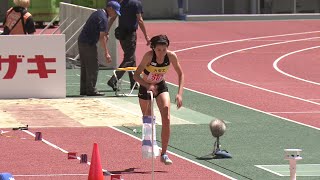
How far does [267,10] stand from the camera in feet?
161

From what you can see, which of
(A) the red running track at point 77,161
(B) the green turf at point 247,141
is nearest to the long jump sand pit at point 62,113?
(A) the red running track at point 77,161

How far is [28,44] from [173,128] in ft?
15.2

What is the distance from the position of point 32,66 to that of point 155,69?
7.80 metres

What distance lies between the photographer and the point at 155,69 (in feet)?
50.4

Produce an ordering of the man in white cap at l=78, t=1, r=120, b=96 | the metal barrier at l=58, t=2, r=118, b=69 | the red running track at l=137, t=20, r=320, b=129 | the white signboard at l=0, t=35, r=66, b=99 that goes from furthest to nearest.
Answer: the metal barrier at l=58, t=2, r=118, b=69 → the red running track at l=137, t=20, r=320, b=129 → the man in white cap at l=78, t=1, r=120, b=96 → the white signboard at l=0, t=35, r=66, b=99

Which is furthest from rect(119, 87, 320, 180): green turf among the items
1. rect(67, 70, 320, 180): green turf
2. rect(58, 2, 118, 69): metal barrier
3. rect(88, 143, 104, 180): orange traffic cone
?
rect(58, 2, 118, 69): metal barrier

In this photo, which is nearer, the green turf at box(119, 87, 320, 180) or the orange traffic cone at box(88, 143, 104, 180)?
the orange traffic cone at box(88, 143, 104, 180)

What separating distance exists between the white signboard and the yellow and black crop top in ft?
24.8

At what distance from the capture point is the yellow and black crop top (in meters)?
15.4

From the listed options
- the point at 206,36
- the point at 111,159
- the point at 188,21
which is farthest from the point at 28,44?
the point at 188,21

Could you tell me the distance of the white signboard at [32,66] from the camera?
891 inches

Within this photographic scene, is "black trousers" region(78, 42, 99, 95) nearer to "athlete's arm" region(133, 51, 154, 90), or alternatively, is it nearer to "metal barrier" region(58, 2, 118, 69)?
"metal barrier" region(58, 2, 118, 69)

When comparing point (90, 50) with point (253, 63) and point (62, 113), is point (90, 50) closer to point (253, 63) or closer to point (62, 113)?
point (62, 113)

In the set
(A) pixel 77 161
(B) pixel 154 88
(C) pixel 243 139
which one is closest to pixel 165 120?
(B) pixel 154 88
